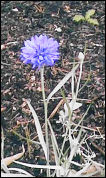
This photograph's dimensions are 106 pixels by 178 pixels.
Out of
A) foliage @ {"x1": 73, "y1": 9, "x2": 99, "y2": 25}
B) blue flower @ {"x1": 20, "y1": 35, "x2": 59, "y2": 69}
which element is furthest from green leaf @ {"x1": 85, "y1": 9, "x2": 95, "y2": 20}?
blue flower @ {"x1": 20, "y1": 35, "x2": 59, "y2": 69}

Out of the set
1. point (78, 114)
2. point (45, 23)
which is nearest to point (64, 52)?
point (45, 23)

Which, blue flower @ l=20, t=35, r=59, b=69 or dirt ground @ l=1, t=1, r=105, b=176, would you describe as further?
dirt ground @ l=1, t=1, r=105, b=176

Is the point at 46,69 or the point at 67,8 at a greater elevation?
the point at 67,8

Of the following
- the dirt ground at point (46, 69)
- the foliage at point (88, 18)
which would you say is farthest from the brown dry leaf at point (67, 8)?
the foliage at point (88, 18)

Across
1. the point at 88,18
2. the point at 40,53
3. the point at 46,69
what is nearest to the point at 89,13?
the point at 88,18

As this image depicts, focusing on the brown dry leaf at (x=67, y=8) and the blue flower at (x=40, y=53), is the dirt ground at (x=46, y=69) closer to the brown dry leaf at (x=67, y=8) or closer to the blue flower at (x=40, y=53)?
the brown dry leaf at (x=67, y=8)

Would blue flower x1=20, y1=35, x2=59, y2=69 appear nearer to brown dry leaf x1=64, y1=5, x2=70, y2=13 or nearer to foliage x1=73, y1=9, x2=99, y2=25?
foliage x1=73, y1=9, x2=99, y2=25

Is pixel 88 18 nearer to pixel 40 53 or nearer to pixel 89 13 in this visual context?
pixel 89 13

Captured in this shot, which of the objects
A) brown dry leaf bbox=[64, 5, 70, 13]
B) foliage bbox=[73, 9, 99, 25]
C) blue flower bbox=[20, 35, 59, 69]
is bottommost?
blue flower bbox=[20, 35, 59, 69]
